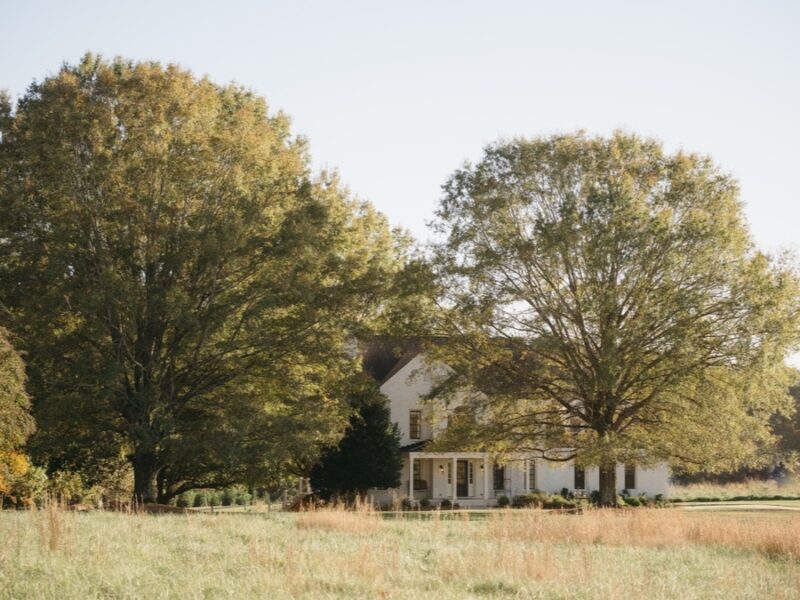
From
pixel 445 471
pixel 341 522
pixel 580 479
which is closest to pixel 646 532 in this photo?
pixel 341 522

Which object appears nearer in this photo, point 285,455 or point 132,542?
point 132,542

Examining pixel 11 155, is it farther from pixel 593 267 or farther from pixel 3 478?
pixel 593 267

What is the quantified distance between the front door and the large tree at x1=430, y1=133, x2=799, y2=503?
52.4 feet

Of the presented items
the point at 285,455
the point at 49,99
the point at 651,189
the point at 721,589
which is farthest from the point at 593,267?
the point at 721,589

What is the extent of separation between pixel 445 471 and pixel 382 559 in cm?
3763

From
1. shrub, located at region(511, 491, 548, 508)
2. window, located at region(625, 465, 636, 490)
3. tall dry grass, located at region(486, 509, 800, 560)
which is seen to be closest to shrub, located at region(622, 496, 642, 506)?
shrub, located at region(511, 491, 548, 508)

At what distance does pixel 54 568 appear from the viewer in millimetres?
11633

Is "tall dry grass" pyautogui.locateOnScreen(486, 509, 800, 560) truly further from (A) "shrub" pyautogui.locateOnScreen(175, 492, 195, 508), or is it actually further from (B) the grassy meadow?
(A) "shrub" pyautogui.locateOnScreen(175, 492, 195, 508)

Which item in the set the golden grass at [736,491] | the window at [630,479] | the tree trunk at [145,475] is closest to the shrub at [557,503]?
the window at [630,479]

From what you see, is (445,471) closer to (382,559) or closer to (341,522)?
(341,522)

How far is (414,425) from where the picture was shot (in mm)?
50312

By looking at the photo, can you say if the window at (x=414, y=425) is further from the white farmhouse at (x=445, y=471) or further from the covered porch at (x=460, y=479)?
the covered porch at (x=460, y=479)

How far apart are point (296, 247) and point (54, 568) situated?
64.8 ft

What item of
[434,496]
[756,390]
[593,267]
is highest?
[593,267]
